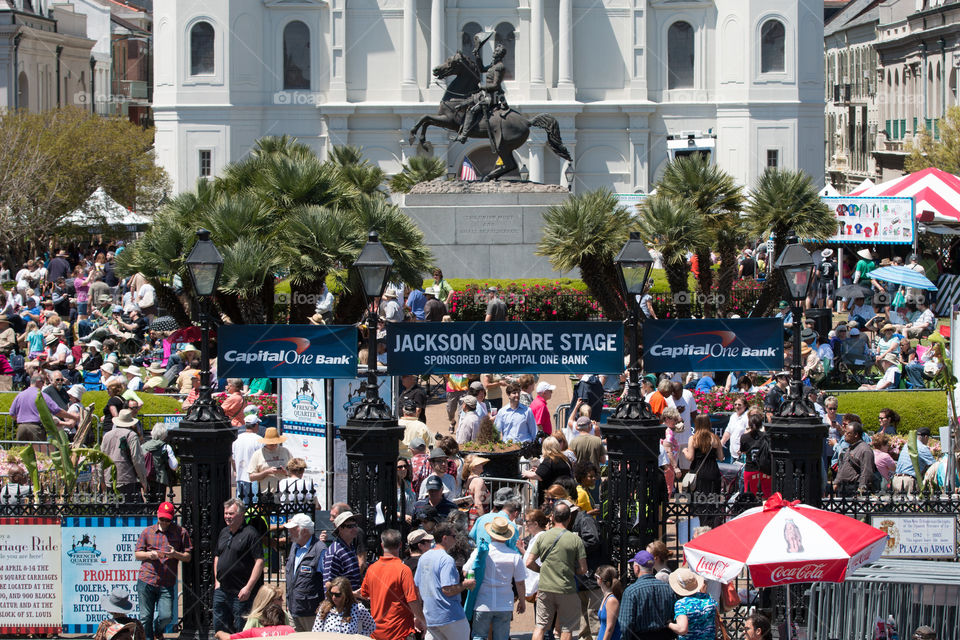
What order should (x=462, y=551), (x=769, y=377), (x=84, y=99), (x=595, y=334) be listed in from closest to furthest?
1. (x=462, y=551)
2. (x=595, y=334)
3. (x=769, y=377)
4. (x=84, y=99)

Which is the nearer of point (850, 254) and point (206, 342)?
point (206, 342)

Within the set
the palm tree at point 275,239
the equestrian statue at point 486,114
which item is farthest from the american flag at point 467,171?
the palm tree at point 275,239

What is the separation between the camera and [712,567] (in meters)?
11.4

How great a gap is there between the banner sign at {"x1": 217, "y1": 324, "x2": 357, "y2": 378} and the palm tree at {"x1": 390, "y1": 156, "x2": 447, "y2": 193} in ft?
90.1

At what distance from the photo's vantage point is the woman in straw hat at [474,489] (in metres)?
14.5

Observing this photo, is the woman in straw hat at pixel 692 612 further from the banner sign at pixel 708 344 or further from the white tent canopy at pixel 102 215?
the white tent canopy at pixel 102 215

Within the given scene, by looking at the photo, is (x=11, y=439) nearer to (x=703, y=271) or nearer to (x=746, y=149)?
(x=703, y=271)

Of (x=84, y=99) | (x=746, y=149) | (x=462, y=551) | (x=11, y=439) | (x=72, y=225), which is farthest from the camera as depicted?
(x=84, y=99)

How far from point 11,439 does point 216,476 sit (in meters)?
8.63

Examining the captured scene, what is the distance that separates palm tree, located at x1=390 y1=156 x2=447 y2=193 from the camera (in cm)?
4172

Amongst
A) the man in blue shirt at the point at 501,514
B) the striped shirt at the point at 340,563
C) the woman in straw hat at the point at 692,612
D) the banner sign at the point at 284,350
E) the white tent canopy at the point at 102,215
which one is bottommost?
the woman in straw hat at the point at 692,612

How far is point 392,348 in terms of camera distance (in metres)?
14.4

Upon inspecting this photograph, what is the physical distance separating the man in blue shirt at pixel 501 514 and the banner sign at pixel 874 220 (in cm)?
1939

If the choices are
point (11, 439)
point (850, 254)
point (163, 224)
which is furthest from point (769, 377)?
point (850, 254)
